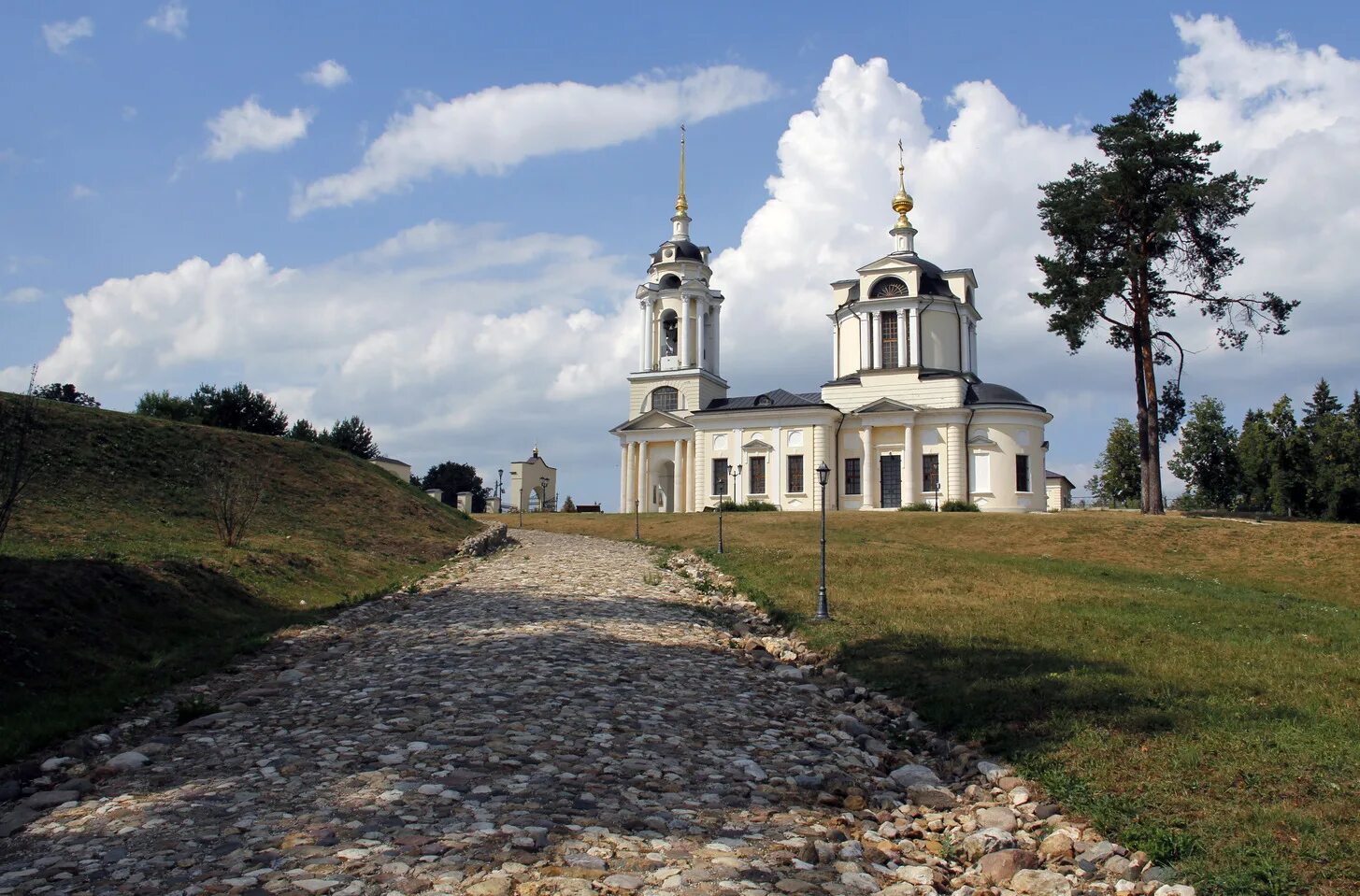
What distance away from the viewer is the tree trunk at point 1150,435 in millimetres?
38344

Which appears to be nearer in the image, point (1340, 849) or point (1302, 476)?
point (1340, 849)

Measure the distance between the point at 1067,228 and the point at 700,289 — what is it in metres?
25.5

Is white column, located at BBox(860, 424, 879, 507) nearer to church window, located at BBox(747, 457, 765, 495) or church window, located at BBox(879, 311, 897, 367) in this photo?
church window, located at BBox(879, 311, 897, 367)

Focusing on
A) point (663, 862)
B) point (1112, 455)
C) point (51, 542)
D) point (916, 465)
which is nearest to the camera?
point (663, 862)

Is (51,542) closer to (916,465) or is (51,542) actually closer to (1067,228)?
(1067,228)

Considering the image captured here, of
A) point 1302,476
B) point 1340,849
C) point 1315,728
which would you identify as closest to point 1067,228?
point 1302,476

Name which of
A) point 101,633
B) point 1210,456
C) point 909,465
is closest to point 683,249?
point 909,465

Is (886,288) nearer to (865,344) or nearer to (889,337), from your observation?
(889,337)

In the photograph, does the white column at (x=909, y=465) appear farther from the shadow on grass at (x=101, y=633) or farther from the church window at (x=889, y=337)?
the shadow on grass at (x=101, y=633)

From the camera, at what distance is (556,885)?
500 centimetres

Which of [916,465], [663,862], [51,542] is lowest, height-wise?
[663,862]

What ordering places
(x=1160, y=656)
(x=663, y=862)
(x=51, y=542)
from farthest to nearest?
(x=51, y=542)
(x=1160, y=656)
(x=663, y=862)

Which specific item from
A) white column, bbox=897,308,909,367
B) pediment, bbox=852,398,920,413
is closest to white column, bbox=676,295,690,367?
pediment, bbox=852,398,920,413

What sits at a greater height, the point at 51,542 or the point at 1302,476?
the point at 1302,476
